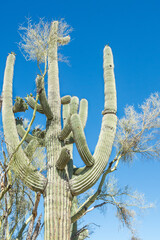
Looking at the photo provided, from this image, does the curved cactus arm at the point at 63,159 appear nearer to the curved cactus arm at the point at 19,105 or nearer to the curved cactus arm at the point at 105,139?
the curved cactus arm at the point at 105,139

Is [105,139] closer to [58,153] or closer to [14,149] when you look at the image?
[58,153]

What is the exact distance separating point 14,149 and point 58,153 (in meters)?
1.08

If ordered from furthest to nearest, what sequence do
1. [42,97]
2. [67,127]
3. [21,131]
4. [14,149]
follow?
[21,131], [67,127], [42,97], [14,149]

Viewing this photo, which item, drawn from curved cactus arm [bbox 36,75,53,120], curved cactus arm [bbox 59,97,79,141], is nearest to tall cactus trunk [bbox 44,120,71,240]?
curved cactus arm [bbox 59,97,79,141]

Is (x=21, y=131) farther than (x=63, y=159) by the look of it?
Yes

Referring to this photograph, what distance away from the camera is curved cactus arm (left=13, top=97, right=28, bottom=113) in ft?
19.6

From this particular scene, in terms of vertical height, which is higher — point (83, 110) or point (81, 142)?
point (83, 110)

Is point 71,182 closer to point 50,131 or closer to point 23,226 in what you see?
point 50,131

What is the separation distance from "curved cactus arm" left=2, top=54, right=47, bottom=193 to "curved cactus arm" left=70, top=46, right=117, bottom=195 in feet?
2.28

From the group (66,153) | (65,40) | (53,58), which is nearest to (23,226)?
(66,153)

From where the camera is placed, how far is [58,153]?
18.6 feet

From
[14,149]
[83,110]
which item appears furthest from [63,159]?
[83,110]

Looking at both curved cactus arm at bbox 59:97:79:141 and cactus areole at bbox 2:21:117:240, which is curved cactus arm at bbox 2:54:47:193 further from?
curved cactus arm at bbox 59:97:79:141

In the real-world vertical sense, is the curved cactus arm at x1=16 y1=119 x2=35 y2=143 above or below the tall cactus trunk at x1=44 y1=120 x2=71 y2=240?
above
